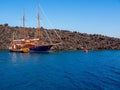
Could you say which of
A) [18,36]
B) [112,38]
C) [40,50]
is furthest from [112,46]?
[40,50]

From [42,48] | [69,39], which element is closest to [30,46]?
[42,48]

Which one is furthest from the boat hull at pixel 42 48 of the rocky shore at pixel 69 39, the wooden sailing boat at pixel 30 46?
the rocky shore at pixel 69 39

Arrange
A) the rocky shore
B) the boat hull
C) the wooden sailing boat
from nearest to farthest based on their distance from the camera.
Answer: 1. the boat hull
2. the wooden sailing boat
3. the rocky shore

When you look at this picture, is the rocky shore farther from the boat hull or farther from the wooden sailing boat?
the boat hull

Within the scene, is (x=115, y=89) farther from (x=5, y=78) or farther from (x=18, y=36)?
(x=18, y=36)

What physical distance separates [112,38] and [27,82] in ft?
479

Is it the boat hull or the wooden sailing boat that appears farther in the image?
the wooden sailing boat

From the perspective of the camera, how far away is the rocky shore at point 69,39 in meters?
152

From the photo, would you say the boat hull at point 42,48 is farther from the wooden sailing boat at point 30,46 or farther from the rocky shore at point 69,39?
the rocky shore at point 69,39

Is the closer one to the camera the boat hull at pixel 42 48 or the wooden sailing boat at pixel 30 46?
the boat hull at pixel 42 48

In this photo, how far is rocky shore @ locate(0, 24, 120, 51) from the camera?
151800 mm

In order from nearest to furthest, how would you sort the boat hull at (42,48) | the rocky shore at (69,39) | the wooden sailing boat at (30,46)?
the boat hull at (42,48)
the wooden sailing boat at (30,46)
the rocky shore at (69,39)

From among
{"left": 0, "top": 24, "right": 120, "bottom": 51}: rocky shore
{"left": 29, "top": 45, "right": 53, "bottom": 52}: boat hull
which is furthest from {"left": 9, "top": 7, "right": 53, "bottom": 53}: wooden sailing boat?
{"left": 0, "top": 24, "right": 120, "bottom": 51}: rocky shore

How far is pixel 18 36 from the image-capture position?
157625mm
